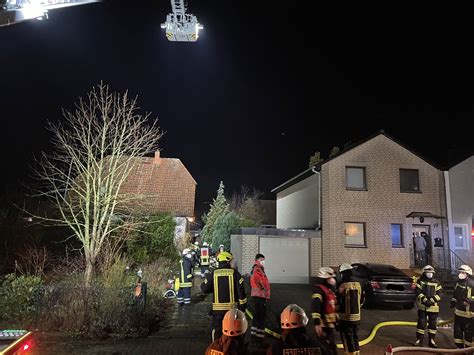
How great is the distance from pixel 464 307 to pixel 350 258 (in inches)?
385

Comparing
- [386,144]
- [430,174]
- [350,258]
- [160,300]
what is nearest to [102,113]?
[160,300]

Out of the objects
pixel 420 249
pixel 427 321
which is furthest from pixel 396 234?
pixel 427 321

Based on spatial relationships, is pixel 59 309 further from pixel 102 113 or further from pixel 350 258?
pixel 350 258

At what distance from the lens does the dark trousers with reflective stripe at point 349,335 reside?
5867mm

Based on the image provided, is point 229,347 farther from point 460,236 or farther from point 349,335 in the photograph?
point 460,236

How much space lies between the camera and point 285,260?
1652 centimetres

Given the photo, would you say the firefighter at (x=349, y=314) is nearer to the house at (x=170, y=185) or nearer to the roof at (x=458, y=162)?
the roof at (x=458, y=162)

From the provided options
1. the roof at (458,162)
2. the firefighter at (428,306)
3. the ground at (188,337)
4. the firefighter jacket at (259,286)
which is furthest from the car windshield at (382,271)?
the roof at (458,162)

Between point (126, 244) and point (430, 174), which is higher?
point (430, 174)

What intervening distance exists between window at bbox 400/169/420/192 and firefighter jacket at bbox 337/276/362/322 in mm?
13544

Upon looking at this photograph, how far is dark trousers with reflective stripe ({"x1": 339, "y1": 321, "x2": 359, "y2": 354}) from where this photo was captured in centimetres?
587

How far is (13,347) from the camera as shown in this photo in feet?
10.5

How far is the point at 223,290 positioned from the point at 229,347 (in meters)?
3.41

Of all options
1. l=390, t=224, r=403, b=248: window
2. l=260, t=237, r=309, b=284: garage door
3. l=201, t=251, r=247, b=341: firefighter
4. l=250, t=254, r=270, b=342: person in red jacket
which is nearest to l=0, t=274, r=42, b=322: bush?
l=201, t=251, r=247, b=341: firefighter
